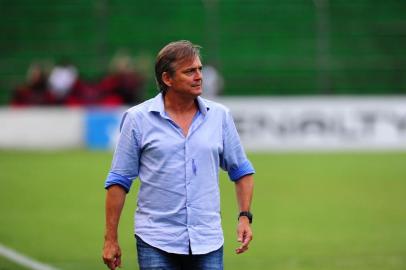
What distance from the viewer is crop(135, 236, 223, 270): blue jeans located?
612 centimetres

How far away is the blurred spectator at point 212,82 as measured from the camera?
2873 cm

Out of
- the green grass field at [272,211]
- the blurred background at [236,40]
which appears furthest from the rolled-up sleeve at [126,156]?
the blurred background at [236,40]

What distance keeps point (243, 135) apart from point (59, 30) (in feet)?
25.6

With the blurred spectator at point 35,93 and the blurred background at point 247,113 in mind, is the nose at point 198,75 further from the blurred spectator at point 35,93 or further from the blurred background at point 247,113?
the blurred spectator at point 35,93

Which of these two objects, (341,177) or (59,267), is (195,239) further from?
(341,177)

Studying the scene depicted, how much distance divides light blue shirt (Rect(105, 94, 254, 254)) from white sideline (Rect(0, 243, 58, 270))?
15.8 ft

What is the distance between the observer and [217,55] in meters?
30.4

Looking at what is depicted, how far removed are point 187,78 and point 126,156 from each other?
0.57m

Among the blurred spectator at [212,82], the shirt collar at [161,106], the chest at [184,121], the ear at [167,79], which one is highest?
the ear at [167,79]

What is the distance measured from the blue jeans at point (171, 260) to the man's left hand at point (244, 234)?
178mm

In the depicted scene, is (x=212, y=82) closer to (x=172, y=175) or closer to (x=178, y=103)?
(x=178, y=103)

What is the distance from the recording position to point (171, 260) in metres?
6.18

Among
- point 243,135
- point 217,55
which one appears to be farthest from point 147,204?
point 217,55

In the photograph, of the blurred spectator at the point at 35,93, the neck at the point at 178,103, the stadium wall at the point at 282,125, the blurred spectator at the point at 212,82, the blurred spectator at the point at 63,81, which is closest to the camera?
the neck at the point at 178,103
